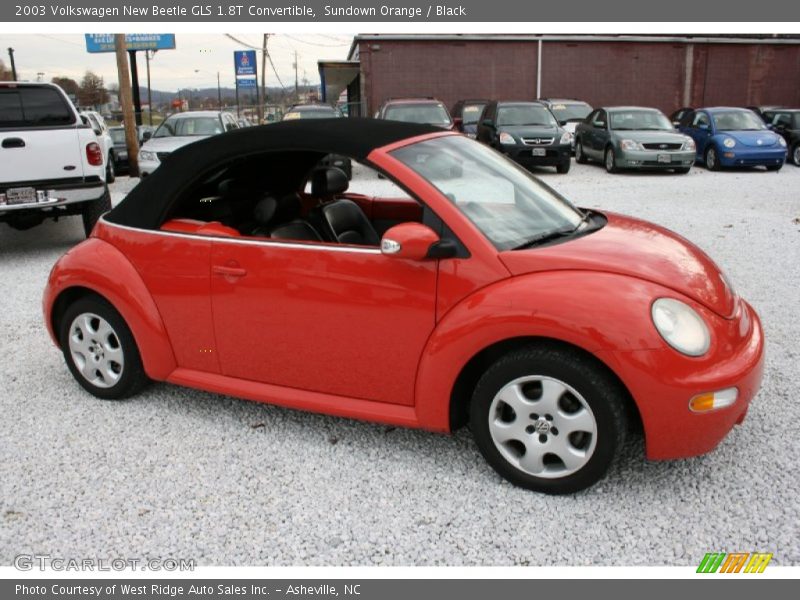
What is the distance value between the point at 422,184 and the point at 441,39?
2701cm

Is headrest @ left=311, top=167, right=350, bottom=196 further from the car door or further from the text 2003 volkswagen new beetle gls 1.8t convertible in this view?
the car door

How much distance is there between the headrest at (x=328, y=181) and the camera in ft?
13.4

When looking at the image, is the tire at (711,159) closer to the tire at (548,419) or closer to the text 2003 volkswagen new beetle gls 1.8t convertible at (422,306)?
the text 2003 volkswagen new beetle gls 1.8t convertible at (422,306)

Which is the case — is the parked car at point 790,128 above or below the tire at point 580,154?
above

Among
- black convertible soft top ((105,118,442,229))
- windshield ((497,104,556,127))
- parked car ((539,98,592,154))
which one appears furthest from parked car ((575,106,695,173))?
black convertible soft top ((105,118,442,229))

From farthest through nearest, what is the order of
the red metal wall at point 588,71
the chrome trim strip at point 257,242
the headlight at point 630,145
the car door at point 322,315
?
the red metal wall at point 588,71, the headlight at point 630,145, the chrome trim strip at point 257,242, the car door at point 322,315

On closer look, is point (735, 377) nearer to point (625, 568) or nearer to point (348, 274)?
point (625, 568)

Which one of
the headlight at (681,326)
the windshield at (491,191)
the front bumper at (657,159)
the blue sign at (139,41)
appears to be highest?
the blue sign at (139,41)

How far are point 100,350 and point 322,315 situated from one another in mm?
1574

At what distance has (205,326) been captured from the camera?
3.70m

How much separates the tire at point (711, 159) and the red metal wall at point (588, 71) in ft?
45.9

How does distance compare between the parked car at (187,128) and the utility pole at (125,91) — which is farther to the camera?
the utility pole at (125,91)

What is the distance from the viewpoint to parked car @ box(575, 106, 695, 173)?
15.2 m

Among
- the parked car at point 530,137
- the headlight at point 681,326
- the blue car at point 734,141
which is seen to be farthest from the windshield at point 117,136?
the headlight at point 681,326
